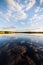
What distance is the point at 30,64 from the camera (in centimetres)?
1182

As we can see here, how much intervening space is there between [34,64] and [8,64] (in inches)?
144

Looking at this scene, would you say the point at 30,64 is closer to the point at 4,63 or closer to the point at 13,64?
the point at 13,64

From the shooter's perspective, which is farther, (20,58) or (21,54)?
(21,54)

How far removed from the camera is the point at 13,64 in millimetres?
11680

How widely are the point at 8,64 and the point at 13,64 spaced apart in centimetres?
71

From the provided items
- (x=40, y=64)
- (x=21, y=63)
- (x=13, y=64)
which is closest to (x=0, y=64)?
(x=13, y=64)

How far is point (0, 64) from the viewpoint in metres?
11.7

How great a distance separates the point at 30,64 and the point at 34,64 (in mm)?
563

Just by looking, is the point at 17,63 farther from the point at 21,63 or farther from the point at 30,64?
the point at 30,64

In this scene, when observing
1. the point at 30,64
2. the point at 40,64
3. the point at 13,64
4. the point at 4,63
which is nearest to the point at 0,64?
the point at 4,63

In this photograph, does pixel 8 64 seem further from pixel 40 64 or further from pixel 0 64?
pixel 40 64

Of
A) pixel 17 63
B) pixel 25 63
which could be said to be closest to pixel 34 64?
pixel 25 63

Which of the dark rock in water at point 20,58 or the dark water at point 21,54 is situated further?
the dark water at point 21,54

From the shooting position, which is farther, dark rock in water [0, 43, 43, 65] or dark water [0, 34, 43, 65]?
dark water [0, 34, 43, 65]
